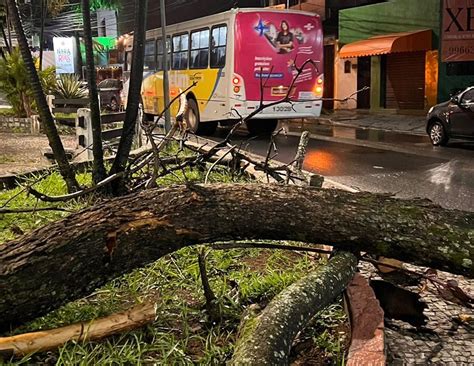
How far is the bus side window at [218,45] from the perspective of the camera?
50.3 ft

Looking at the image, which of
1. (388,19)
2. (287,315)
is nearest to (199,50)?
(388,19)

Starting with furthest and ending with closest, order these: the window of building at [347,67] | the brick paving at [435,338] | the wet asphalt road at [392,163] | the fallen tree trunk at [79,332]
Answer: the window of building at [347,67]
the wet asphalt road at [392,163]
the brick paving at [435,338]
the fallen tree trunk at [79,332]

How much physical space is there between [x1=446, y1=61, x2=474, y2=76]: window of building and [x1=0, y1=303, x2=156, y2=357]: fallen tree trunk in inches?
793

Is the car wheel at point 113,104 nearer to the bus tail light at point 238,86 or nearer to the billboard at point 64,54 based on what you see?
the billboard at point 64,54

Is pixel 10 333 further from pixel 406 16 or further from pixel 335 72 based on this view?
pixel 335 72

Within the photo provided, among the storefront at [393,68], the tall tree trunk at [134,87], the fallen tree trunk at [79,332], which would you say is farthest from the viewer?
the storefront at [393,68]

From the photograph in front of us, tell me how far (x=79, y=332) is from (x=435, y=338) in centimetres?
207

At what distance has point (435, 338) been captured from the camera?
356 centimetres

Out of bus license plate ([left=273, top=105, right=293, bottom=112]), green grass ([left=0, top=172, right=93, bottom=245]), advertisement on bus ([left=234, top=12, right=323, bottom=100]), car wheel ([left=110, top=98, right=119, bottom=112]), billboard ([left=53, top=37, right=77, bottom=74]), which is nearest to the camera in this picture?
green grass ([left=0, top=172, right=93, bottom=245])

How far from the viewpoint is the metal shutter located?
2331 centimetres

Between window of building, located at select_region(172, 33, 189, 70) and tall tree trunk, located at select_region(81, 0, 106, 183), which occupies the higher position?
window of building, located at select_region(172, 33, 189, 70)

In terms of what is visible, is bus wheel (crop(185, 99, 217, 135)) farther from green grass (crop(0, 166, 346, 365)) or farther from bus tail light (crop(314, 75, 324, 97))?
green grass (crop(0, 166, 346, 365))

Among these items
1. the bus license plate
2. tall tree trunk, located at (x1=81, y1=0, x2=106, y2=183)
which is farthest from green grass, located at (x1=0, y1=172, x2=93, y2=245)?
the bus license plate

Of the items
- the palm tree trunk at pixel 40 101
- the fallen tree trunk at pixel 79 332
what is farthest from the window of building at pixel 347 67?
the fallen tree trunk at pixel 79 332
